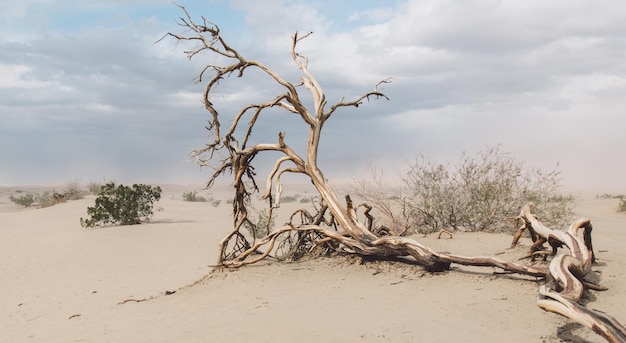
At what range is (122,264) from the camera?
11.4 meters

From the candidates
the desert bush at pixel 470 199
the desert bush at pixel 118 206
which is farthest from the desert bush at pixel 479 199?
the desert bush at pixel 118 206

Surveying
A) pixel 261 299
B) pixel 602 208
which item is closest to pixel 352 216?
pixel 261 299

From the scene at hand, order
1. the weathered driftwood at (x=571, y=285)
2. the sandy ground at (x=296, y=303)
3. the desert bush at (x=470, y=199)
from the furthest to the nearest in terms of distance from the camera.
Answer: the desert bush at (x=470, y=199) < the sandy ground at (x=296, y=303) < the weathered driftwood at (x=571, y=285)

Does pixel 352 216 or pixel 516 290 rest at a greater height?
pixel 352 216

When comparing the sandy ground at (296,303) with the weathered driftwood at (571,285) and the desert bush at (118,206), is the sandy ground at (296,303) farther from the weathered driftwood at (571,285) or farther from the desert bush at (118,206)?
the desert bush at (118,206)

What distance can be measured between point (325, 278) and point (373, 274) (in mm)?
663

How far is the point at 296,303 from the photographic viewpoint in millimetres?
6121

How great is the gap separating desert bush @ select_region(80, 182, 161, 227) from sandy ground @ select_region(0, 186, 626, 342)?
4.23m

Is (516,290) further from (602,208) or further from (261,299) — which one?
(602,208)

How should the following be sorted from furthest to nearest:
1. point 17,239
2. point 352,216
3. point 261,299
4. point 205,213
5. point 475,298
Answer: point 205,213, point 17,239, point 352,216, point 261,299, point 475,298

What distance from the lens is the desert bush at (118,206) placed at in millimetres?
15664

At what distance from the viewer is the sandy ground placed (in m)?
5.01

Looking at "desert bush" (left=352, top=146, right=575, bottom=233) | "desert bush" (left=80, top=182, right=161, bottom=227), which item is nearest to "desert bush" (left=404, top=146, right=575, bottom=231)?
"desert bush" (left=352, top=146, right=575, bottom=233)

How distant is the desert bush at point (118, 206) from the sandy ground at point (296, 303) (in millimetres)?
4232
